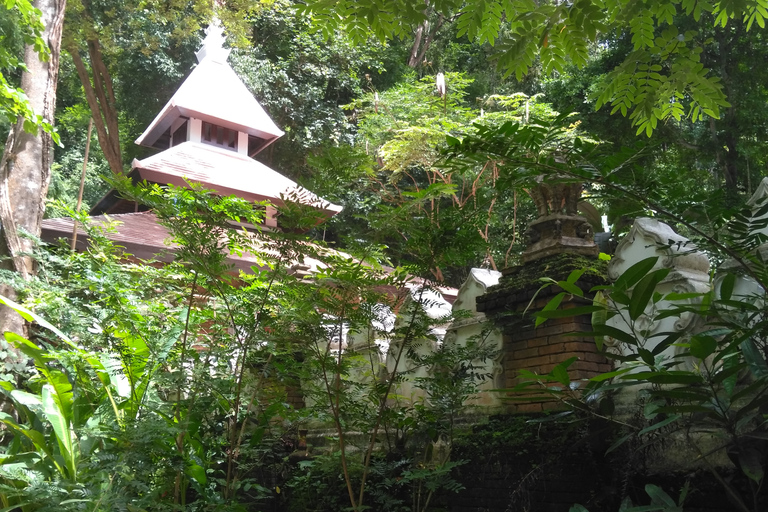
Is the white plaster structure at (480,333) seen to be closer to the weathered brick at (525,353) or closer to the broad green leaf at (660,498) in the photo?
the weathered brick at (525,353)

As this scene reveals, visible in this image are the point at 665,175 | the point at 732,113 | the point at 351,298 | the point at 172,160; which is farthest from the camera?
the point at 172,160

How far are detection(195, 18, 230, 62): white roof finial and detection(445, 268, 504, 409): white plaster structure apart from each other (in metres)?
12.0

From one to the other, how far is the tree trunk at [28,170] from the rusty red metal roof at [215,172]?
350 cm

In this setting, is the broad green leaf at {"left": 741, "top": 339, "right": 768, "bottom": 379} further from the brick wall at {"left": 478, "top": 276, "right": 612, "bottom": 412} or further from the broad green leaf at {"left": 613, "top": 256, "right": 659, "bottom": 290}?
the brick wall at {"left": 478, "top": 276, "right": 612, "bottom": 412}

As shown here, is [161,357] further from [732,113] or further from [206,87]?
[206,87]

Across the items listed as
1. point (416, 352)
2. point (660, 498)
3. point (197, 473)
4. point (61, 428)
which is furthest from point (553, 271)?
point (61, 428)

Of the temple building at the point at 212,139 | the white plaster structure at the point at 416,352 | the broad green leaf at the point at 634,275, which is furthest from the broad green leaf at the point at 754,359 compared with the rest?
the temple building at the point at 212,139

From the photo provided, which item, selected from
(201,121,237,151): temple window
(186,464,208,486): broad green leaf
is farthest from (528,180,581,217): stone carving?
(201,121,237,151): temple window

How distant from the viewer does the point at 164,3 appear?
1339 cm

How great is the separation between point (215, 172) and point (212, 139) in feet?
9.26

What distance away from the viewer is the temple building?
1127 centimetres

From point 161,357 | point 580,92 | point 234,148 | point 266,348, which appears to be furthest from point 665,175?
point 234,148

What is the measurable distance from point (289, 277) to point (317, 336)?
376mm

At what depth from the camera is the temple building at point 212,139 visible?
1127cm
